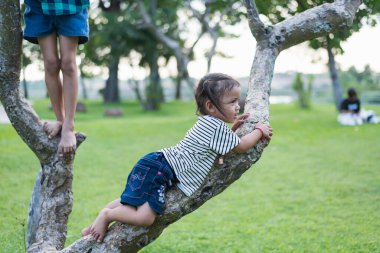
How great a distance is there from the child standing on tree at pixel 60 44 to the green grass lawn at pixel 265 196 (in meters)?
1.88

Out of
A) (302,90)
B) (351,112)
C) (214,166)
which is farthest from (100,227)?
(302,90)

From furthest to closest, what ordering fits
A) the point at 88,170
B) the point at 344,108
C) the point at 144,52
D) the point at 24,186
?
the point at 144,52
the point at 344,108
the point at 88,170
the point at 24,186

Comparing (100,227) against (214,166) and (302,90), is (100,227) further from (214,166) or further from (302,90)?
(302,90)

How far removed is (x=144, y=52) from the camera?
25.6 m

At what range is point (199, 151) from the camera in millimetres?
2715

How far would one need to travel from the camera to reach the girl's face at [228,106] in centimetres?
283

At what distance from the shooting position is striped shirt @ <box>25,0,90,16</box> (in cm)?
283

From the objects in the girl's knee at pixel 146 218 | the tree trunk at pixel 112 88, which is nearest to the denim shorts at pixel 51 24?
the girl's knee at pixel 146 218

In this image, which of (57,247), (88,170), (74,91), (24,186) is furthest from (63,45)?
(88,170)

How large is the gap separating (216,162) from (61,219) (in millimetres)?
1204

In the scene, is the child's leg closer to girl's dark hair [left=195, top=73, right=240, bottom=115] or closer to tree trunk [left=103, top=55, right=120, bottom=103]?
girl's dark hair [left=195, top=73, right=240, bottom=115]

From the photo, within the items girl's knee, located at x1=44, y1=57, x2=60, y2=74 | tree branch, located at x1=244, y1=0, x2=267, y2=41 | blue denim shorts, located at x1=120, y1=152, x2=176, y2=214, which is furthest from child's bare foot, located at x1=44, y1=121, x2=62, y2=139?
tree branch, located at x1=244, y1=0, x2=267, y2=41

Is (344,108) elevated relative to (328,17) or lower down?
lower down

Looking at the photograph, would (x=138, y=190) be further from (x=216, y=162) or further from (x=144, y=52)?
(x=144, y=52)
